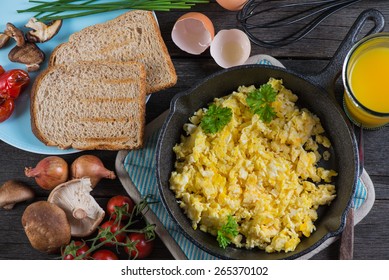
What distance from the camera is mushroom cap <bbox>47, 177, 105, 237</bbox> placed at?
8.00 feet

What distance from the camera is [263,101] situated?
7.55 feet

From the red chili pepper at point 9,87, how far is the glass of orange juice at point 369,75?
1.39 metres

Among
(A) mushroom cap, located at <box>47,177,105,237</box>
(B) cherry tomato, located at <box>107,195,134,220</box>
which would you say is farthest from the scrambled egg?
(A) mushroom cap, located at <box>47,177,105,237</box>

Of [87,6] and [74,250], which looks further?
[87,6]

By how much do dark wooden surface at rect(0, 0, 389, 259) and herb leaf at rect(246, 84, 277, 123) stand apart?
34 cm

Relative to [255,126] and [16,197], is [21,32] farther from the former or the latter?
[255,126]

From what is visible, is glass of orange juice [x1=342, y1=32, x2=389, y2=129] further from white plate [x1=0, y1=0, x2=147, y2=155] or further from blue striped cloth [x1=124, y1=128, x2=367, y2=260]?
white plate [x1=0, y1=0, x2=147, y2=155]

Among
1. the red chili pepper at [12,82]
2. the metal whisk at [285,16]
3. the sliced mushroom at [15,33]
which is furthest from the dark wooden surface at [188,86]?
the sliced mushroom at [15,33]

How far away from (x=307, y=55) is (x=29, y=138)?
1310 mm

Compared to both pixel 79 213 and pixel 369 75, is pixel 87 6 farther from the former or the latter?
pixel 369 75

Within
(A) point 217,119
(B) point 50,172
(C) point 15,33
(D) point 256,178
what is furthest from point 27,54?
(D) point 256,178

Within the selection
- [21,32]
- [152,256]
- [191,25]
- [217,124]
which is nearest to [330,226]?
[217,124]

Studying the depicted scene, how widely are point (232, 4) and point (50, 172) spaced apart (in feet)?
3.55

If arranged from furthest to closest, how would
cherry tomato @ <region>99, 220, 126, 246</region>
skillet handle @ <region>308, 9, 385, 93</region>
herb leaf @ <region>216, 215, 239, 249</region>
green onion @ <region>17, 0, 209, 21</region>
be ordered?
green onion @ <region>17, 0, 209, 21</region> → cherry tomato @ <region>99, 220, 126, 246</region> → skillet handle @ <region>308, 9, 385, 93</region> → herb leaf @ <region>216, 215, 239, 249</region>
